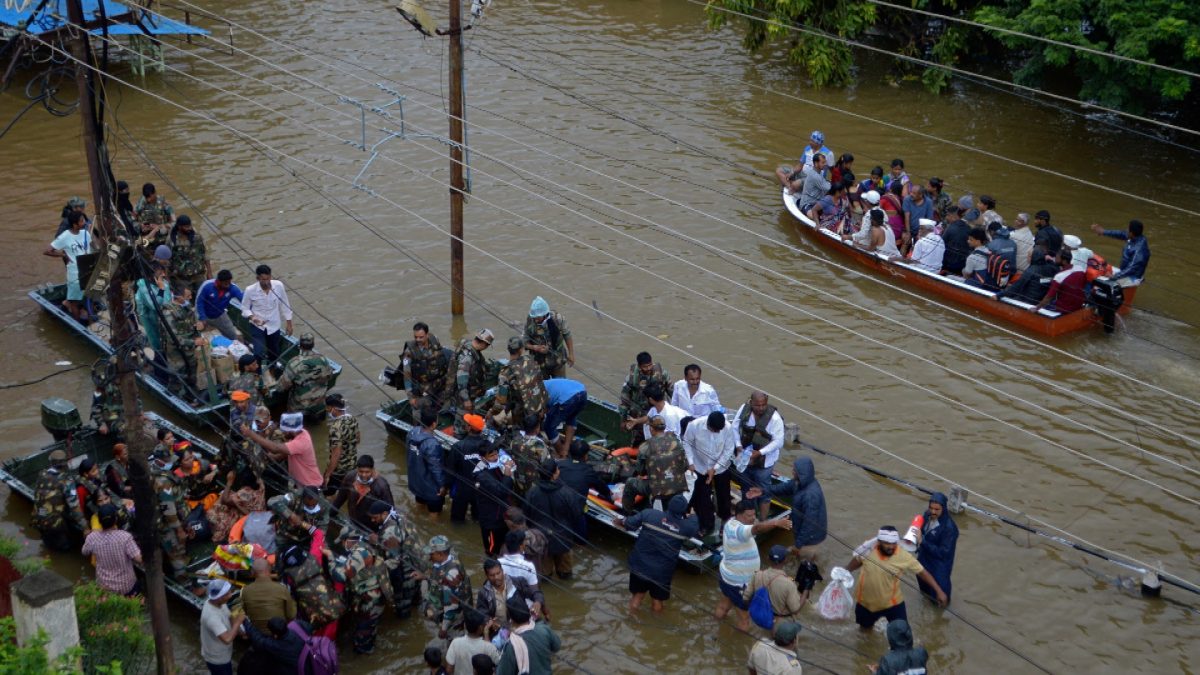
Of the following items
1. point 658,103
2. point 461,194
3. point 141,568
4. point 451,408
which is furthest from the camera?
point 658,103

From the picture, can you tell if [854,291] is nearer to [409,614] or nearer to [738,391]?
[738,391]

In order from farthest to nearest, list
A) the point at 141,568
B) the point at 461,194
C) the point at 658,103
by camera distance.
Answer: the point at 658,103 → the point at 461,194 → the point at 141,568

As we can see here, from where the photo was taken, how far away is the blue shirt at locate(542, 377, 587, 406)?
50.6 ft

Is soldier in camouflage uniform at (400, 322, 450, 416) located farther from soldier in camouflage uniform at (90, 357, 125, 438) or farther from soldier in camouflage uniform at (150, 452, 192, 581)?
soldier in camouflage uniform at (90, 357, 125, 438)

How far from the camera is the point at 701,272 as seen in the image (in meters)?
21.1

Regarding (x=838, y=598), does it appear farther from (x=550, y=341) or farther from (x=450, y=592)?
(x=550, y=341)

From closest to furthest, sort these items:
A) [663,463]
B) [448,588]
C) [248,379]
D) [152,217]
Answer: [448,588]
[663,463]
[248,379]
[152,217]

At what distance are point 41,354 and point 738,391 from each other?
33.9 ft

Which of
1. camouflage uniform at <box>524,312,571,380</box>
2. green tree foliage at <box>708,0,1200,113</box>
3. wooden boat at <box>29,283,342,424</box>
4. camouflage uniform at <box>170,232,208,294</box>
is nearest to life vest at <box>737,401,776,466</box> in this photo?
camouflage uniform at <box>524,312,571,380</box>

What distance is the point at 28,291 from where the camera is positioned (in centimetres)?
1984

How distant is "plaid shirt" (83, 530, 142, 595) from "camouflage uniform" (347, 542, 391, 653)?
2.48m

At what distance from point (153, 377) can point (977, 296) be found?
12454 millimetres

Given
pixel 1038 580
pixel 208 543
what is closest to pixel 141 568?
pixel 208 543

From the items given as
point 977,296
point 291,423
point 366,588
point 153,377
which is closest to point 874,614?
point 366,588
